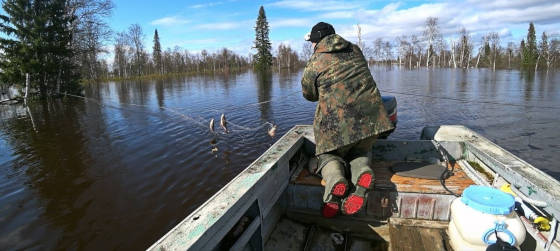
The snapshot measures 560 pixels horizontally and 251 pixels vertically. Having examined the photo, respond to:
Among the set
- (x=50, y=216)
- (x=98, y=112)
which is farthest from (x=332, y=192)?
(x=98, y=112)

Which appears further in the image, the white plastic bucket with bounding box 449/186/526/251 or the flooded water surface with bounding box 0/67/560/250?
the flooded water surface with bounding box 0/67/560/250

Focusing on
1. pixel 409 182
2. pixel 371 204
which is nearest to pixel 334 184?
pixel 371 204

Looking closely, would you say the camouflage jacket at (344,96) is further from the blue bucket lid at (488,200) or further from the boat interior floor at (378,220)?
the blue bucket lid at (488,200)

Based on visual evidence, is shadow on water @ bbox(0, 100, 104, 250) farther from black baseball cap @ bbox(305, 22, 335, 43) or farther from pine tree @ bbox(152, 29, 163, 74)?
pine tree @ bbox(152, 29, 163, 74)

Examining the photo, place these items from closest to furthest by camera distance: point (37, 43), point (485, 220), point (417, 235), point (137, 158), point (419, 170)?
point (485, 220) < point (417, 235) < point (419, 170) < point (137, 158) < point (37, 43)

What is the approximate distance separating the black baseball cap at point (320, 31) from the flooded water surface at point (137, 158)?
367 cm

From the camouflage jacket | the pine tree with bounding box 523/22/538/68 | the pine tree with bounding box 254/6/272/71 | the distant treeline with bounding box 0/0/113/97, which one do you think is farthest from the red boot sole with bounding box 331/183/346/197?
the pine tree with bounding box 523/22/538/68

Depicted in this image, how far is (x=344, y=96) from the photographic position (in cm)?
→ 282

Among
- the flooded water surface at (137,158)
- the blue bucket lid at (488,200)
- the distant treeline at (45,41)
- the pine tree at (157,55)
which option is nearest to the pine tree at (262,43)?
the pine tree at (157,55)

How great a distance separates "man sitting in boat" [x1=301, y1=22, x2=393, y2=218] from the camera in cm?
277

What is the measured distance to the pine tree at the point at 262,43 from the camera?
2562 inches

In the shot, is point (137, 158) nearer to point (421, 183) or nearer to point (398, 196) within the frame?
point (398, 196)

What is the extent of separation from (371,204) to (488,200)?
106cm

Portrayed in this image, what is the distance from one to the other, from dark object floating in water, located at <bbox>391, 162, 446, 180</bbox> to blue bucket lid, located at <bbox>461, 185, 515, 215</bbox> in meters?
0.93
